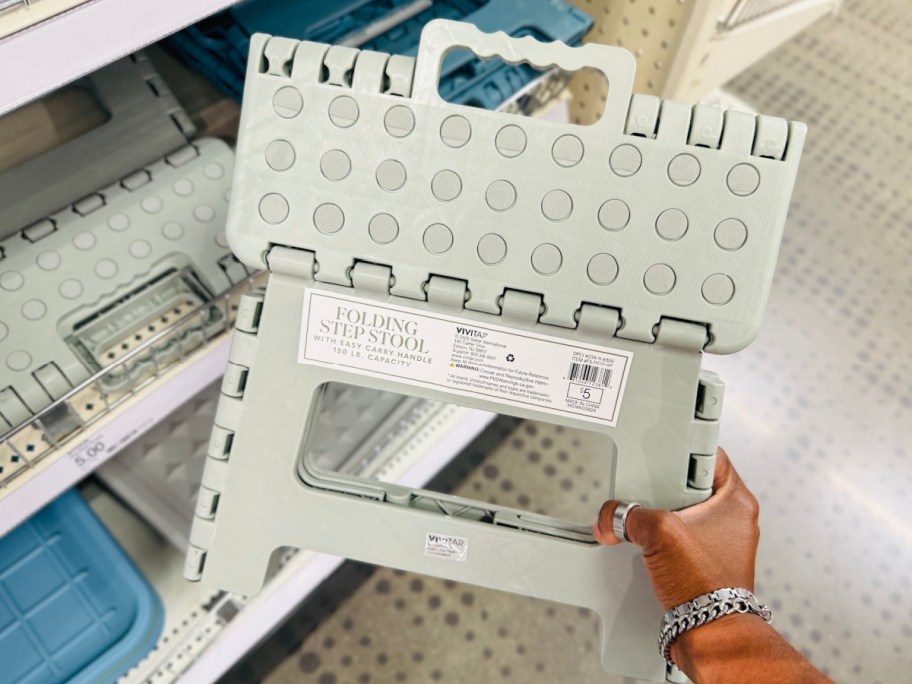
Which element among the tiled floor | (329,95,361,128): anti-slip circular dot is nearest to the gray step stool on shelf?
(329,95,361,128): anti-slip circular dot

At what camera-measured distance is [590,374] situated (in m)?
0.51

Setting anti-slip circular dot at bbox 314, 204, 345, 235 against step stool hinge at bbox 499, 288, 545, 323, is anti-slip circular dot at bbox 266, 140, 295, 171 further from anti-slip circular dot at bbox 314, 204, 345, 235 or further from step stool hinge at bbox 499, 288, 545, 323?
step stool hinge at bbox 499, 288, 545, 323

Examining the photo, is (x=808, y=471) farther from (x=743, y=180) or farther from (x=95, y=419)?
(x=95, y=419)

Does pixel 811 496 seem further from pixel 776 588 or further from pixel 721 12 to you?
pixel 721 12

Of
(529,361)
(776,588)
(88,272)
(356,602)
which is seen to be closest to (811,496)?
(776,588)

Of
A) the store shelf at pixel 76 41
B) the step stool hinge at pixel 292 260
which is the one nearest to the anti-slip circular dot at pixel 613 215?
the step stool hinge at pixel 292 260

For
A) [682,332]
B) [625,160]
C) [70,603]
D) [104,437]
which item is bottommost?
[70,603]

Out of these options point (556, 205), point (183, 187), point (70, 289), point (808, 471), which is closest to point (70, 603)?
point (70, 289)

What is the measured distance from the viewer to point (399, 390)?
21.1 inches

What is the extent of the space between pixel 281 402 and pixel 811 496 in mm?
1076

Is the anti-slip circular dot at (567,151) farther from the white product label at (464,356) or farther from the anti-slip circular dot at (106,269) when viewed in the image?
the anti-slip circular dot at (106,269)

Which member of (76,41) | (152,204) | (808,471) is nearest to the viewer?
(76,41)

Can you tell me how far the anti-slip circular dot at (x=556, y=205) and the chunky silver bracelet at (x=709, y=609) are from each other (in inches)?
11.0

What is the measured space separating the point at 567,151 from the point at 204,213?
401 mm
